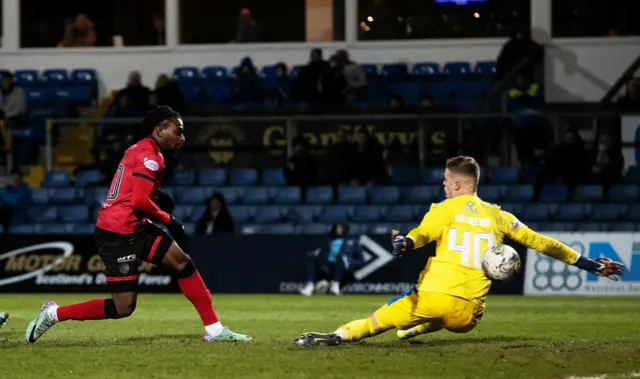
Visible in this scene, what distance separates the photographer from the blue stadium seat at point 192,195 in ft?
72.3

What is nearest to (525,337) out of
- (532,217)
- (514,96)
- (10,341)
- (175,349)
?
(175,349)

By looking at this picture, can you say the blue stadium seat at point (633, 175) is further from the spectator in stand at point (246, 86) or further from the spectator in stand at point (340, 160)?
the spectator in stand at point (246, 86)

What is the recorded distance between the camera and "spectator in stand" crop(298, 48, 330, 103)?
2288 cm

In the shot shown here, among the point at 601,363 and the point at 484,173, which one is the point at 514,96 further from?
the point at 601,363

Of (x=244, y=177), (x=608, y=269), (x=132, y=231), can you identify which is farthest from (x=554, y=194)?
(x=132, y=231)

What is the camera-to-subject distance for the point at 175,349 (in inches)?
376

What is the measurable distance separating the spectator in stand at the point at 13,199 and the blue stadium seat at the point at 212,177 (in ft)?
10.5

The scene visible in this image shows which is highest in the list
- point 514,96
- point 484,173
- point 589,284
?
point 514,96

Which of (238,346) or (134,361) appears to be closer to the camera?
(134,361)

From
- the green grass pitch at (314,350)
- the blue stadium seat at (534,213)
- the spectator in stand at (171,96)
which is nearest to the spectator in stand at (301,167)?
the spectator in stand at (171,96)

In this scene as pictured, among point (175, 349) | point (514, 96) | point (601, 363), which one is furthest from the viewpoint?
point (514, 96)

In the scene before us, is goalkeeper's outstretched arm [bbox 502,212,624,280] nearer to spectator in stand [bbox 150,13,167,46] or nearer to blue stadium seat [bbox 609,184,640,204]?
blue stadium seat [bbox 609,184,640,204]

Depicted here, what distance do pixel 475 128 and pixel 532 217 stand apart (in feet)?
6.04

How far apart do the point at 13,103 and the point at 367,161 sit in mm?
7403
